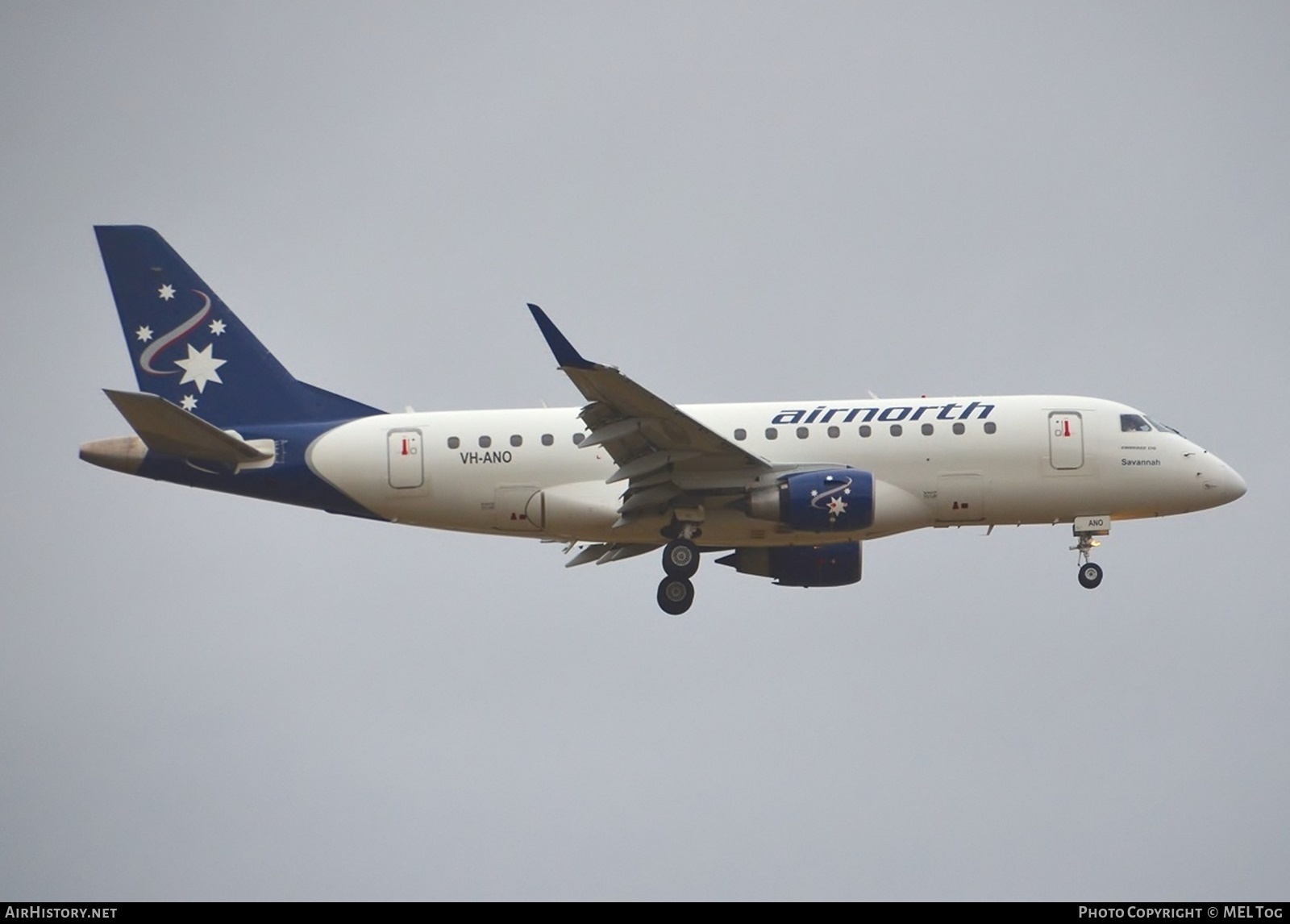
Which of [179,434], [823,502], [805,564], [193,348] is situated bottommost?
[805,564]

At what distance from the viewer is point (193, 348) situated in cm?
4206

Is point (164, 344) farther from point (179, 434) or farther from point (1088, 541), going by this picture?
point (1088, 541)

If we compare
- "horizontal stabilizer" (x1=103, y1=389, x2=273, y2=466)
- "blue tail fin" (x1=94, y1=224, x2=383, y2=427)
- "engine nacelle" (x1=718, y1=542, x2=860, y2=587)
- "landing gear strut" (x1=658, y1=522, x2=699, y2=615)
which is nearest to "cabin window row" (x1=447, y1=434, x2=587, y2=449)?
"blue tail fin" (x1=94, y1=224, x2=383, y2=427)

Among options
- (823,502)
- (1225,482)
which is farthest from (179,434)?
(1225,482)

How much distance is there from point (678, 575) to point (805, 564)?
4.51 meters

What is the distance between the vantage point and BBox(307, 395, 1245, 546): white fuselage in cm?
3975

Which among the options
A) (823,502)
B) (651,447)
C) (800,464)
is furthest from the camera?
(800,464)

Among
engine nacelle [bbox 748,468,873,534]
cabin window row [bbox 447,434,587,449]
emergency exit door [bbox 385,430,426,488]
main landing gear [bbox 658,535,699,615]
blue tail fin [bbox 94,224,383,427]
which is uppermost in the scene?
blue tail fin [bbox 94,224,383,427]

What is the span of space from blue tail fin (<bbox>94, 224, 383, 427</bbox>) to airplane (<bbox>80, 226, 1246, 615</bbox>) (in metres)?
0.06

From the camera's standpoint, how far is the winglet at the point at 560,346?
114 ft

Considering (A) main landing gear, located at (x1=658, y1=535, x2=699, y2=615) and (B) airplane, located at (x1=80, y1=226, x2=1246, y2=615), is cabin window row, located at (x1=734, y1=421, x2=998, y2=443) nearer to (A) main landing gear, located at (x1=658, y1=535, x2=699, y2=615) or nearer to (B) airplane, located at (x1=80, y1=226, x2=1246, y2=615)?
(B) airplane, located at (x1=80, y1=226, x2=1246, y2=615)

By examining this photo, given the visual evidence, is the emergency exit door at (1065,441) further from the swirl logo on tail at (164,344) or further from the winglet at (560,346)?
the swirl logo on tail at (164,344)

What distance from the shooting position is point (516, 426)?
40.5m

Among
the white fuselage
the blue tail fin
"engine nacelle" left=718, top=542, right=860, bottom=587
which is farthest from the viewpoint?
"engine nacelle" left=718, top=542, right=860, bottom=587
